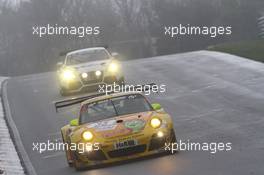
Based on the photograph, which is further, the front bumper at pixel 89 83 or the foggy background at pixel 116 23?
the foggy background at pixel 116 23

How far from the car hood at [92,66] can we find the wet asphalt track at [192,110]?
1.40 meters

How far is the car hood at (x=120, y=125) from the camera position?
11.5 meters

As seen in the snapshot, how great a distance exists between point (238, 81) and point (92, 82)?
4.57 meters

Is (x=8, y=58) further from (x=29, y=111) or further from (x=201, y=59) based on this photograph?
(x=29, y=111)

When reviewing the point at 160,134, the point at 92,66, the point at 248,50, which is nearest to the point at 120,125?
the point at 160,134

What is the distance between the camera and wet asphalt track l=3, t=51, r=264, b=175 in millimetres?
10883

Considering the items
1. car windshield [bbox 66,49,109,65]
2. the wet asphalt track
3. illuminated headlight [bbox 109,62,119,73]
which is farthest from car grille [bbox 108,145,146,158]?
car windshield [bbox 66,49,109,65]

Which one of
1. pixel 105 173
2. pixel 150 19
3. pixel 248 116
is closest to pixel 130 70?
pixel 248 116

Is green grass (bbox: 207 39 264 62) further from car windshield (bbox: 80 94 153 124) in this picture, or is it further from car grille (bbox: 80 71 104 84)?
car windshield (bbox: 80 94 153 124)

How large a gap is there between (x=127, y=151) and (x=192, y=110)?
7136 millimetres

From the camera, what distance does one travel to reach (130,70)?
29984 mm

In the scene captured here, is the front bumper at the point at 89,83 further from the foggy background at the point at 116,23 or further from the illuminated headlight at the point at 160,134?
the foggy background at the point at 116,23

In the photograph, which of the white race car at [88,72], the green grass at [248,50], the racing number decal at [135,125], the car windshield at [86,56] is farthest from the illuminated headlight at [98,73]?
the racing number decal at [135,125]

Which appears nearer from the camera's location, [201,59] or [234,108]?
[234,108]
